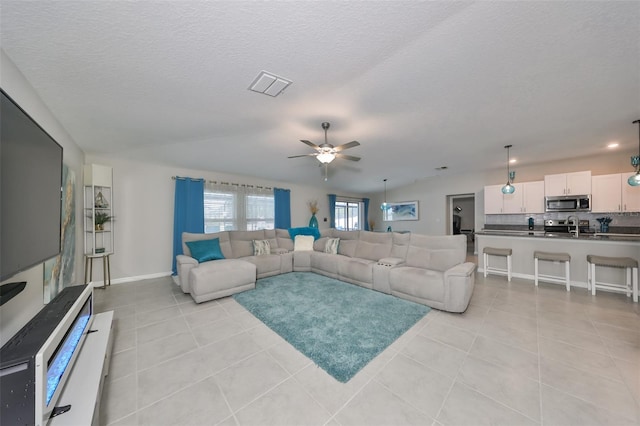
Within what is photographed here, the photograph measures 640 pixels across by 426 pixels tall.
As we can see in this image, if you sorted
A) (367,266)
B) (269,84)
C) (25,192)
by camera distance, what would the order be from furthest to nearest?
(367,266) < (269,84) < (25,192)

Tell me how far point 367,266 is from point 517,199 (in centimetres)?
435

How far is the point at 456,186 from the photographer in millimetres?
6836

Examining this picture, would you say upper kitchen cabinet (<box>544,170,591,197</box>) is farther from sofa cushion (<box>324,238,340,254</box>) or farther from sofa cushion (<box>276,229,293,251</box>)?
sofa cushion (<box>276,229,293,251</box>)

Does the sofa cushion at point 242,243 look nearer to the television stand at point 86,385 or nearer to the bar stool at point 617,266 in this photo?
the television stand at point 86,385

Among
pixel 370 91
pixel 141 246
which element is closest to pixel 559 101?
pixel 370 91

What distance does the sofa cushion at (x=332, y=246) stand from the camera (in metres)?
4.73

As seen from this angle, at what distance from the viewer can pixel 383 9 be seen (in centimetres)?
132

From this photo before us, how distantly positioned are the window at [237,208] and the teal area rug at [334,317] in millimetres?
2211

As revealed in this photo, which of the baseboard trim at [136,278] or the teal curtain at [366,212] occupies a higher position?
the teal curtain at [366,212]

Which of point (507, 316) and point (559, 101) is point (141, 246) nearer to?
point (507, 316)

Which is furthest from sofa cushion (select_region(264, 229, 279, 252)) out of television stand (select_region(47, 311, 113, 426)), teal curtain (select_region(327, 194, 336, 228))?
television stand (select_region(47, 311, 113, 426))

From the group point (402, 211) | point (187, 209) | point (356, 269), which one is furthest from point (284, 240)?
point (402, 211)

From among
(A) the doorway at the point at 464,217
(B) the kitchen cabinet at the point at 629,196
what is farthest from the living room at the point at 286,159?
(A) the doorway at the point at 464,217

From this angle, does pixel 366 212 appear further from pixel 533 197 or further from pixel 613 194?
pixel 613 194
